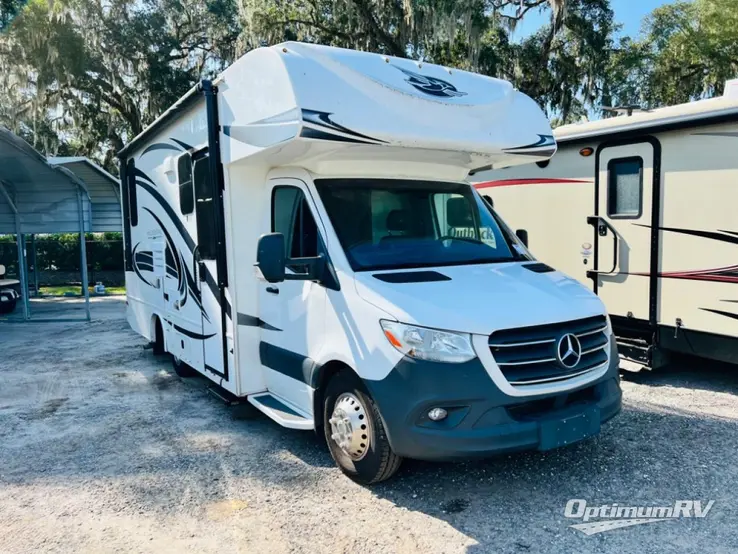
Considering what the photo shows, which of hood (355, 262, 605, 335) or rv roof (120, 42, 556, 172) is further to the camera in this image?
rv roof (120, 42, 556, 172)

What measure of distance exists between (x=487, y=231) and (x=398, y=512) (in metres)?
2.31

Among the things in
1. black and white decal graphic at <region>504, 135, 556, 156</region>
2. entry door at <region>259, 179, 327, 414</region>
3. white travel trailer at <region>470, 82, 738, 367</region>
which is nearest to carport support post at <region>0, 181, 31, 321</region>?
entry door at <region>259, 179, 327, 414</region>

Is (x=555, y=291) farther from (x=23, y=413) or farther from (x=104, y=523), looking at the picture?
(x=23, y=413)

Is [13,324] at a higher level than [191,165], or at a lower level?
lower

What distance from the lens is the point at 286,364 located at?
15.7 feet

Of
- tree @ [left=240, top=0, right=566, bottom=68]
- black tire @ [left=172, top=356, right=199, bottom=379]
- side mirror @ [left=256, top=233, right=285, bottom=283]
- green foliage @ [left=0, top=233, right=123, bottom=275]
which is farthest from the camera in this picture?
green foliage @ [left=0, top=233, right=123, bottom=275]

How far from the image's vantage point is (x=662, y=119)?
247 inches

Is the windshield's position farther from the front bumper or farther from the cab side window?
the front bumper

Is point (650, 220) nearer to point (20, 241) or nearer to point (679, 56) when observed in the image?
point (20, 241)

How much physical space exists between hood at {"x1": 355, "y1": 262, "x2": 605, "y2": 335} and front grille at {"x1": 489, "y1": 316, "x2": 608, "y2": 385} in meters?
0.05

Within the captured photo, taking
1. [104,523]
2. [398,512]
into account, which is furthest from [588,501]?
[104,523]

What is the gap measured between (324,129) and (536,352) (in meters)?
1.96

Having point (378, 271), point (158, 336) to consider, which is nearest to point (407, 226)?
point (378, 271)

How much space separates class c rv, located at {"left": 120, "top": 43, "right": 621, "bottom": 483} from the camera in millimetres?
3662
